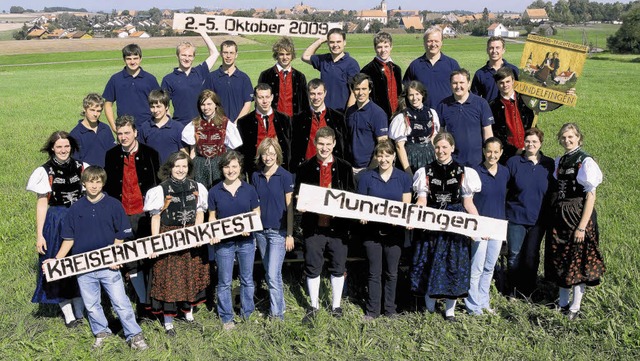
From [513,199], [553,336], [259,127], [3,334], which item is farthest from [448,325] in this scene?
[3,334]

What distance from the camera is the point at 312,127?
7.10 metres

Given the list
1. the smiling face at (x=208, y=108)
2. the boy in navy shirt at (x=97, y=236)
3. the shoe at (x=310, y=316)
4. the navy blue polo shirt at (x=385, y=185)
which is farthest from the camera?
the smiling face at (x=208, y=108)

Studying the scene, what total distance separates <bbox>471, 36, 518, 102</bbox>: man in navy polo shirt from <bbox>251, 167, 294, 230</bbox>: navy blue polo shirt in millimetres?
3646

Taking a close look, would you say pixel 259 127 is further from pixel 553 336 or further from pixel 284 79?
pixel 553 336

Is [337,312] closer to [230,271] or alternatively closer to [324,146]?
[230,271]

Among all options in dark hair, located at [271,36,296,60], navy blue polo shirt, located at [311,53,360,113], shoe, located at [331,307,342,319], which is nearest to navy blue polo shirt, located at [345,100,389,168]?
navy blue polo shirt, located at [311,53,360,113]

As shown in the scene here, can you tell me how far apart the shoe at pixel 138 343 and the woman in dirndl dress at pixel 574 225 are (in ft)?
15.0

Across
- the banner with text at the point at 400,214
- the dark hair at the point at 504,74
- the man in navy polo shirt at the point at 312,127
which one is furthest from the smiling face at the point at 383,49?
the banner with text at the point at 400,214

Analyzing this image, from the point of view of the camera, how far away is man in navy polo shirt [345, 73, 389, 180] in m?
6.92

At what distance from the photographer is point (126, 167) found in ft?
20.8

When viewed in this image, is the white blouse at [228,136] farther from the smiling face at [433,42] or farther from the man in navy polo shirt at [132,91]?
the smiling face at [433,42]

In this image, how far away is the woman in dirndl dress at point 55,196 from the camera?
6016 millimetres

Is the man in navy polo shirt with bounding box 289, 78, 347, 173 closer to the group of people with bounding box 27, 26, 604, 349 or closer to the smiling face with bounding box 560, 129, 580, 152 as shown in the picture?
the group of people with bounding box 27, 26, 604, 349

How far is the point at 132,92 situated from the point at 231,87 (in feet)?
4.64
